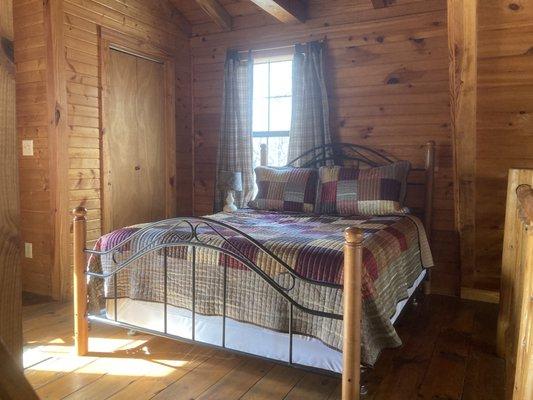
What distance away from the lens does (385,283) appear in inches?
79.4

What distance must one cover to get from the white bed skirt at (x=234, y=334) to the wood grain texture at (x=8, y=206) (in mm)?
1340

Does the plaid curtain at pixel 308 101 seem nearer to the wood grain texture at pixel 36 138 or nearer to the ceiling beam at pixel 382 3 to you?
the ceiling beam at pixel 382 3

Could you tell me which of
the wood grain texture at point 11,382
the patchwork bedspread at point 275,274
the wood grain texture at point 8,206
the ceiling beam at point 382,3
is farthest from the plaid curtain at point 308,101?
the wood grain texture at point 11,382

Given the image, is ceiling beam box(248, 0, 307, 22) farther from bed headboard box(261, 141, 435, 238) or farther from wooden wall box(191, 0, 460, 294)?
bed headboard box(261, 141, 435, 238)

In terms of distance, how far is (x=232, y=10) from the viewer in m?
4.12

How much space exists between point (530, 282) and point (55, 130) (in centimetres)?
302

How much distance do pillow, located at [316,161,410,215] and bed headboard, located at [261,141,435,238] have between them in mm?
278

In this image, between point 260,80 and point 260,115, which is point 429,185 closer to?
point 260,115

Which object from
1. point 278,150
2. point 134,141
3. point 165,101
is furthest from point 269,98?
point 134,141

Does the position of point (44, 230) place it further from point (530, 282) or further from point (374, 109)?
point (530, 282)

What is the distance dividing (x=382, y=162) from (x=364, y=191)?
0.61m

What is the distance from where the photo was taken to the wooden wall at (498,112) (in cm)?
241

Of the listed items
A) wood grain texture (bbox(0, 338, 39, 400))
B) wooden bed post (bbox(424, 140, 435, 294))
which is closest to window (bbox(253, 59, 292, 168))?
wooden bed post (bbox(424, 140, 435, 294))

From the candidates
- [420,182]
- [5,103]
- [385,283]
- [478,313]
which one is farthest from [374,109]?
[5,103]
